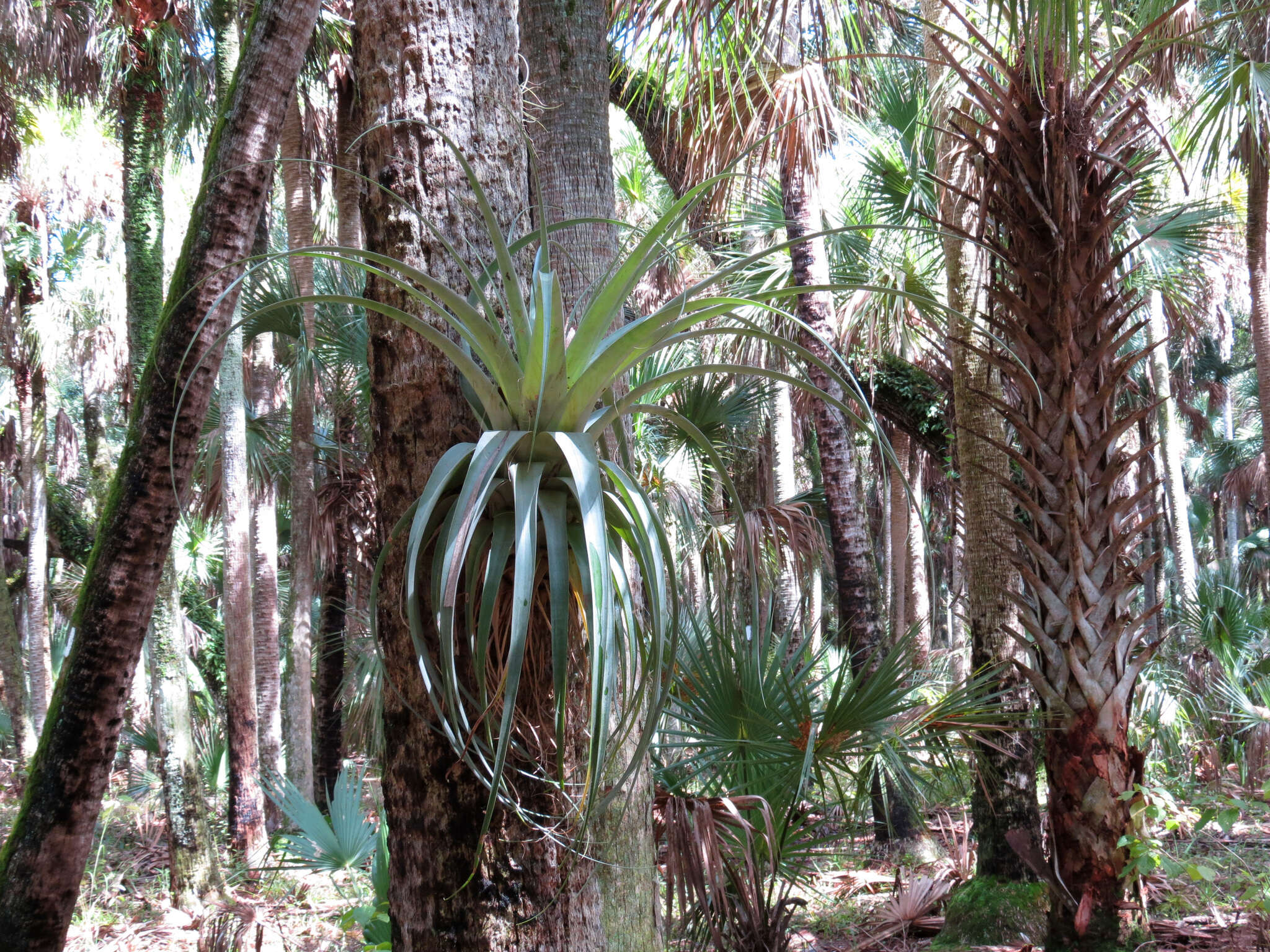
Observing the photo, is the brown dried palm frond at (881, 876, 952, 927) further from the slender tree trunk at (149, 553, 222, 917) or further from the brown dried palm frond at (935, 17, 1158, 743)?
the slender tree trunk at (149, 553, 222, 917)

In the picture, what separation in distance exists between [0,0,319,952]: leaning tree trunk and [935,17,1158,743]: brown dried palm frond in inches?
101

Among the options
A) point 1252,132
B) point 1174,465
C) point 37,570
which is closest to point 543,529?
point 1252,132

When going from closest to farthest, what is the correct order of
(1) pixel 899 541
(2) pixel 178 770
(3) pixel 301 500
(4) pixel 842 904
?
(4) pixel 842 904, (2) pixel 178 770, (3) pixel 301 500, (1) pixel 899 541

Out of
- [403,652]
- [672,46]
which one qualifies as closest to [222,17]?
[672,46]

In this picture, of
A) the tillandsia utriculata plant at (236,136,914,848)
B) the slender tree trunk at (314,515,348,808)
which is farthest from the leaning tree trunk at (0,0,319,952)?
the slender tree trunk at (314,515,348,808)

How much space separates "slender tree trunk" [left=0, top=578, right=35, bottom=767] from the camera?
1020 centimetres

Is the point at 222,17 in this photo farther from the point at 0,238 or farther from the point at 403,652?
the point at 403,652

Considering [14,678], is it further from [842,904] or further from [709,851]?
[709,851]

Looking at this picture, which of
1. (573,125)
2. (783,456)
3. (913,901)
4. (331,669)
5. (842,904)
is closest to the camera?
(573,125)

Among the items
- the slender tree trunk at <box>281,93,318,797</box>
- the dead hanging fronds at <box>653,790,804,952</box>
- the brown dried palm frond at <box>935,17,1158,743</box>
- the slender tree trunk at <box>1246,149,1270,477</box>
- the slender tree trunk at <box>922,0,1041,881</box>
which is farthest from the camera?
the slender tree trunk at <box>281,93,318,797</box>

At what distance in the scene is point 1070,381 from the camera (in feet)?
11.6

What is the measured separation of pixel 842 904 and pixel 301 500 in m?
6.19

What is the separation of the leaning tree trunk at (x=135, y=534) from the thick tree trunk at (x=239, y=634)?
203 inches

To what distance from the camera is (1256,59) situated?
800 cm
